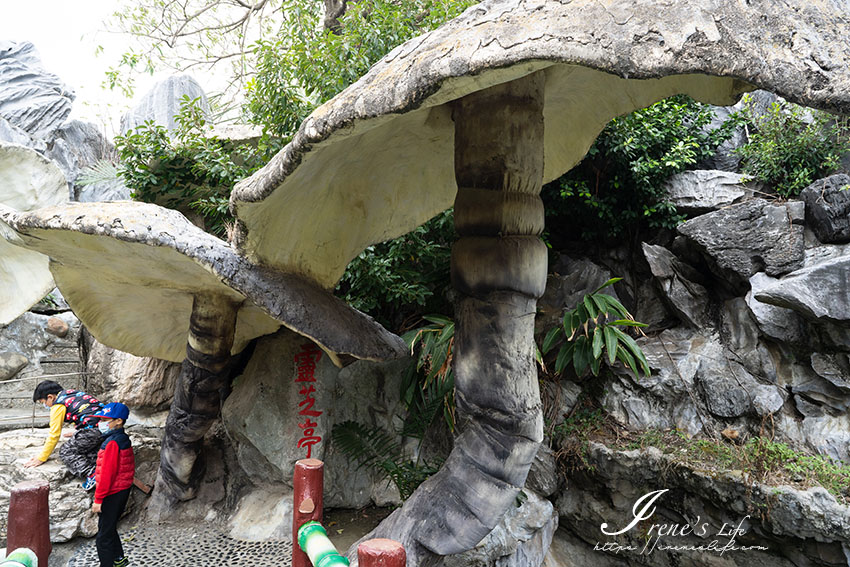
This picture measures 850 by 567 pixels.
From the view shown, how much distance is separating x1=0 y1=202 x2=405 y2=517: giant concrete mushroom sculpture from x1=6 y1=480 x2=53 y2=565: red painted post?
1061 millimetres

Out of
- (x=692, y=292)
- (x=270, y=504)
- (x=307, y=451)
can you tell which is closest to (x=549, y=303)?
(x=692, y=292)

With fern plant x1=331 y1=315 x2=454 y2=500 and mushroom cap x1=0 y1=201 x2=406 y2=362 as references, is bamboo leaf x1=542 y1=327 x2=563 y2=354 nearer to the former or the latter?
fern plant x1=331 y1=315 x2=454 y2=500

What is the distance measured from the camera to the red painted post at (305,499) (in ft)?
7.17

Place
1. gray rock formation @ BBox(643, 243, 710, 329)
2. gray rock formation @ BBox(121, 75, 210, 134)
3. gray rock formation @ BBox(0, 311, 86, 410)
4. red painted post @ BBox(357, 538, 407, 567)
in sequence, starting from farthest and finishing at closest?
gray rock formation @ BBox(121, 75, 210, 134), gray rock formation @ BBox(0, 311, 86, 410), gray rock formation @ BBox(643, 243, 710, 329), red painted post @ BBox(357, 538, 407, 567)

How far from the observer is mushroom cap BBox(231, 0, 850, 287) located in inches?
46.4

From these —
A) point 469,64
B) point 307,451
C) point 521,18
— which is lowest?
point 307,451

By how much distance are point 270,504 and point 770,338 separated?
4.44 m

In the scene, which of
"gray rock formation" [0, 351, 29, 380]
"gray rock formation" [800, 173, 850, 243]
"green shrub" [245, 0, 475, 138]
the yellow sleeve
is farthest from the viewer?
"gray rock formation" [0, 351, 29, 380]

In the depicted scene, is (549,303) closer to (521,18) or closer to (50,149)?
(521,18)

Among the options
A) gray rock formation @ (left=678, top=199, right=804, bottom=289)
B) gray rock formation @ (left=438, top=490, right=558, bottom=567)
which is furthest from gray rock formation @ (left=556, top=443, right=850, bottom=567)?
gray rock formation @ (left=678, top=199, right=804, bottom=289)

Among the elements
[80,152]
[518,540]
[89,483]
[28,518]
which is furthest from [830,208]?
[80,152]

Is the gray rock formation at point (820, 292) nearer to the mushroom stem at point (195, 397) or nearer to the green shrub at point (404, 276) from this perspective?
the green shrub at point (404, 276)

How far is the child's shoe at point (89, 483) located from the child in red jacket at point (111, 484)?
34 cm

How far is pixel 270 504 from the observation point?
395 centimetres
